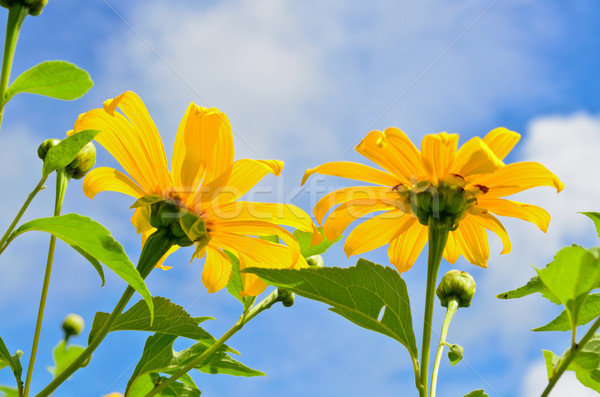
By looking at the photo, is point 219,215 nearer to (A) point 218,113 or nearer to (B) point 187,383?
(A) point 218,113

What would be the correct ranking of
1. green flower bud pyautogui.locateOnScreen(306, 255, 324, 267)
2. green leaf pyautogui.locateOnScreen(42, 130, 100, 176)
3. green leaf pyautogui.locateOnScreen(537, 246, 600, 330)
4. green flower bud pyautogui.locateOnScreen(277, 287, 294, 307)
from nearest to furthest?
green leaf pyautogui.locateOnScreen(537, 246, 600, 330) → green leaf pyautogui.locateOnScreen(42, 130, 100, 176) → green flower bud pyautogui.locateOnScreen(277, 287, 294, 307) → green flower bud pyautogui.locateOnScreen(306, 255, 324, 267)

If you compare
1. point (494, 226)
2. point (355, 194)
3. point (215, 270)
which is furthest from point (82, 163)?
point (494, 226)

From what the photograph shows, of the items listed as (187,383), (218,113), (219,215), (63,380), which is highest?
(218,113)

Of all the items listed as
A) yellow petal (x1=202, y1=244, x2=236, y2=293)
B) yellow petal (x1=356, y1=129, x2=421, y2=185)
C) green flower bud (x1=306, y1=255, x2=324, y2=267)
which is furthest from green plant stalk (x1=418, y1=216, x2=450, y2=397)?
yellow petal (x1=202, y1=244, x2=236, y2=293)

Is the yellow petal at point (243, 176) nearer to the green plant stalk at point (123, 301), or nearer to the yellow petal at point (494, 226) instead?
the green plant stalk at point (123, 301)

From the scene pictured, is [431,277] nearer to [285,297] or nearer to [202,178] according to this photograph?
[285,297]

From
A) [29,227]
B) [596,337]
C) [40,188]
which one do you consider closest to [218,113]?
[40,188]

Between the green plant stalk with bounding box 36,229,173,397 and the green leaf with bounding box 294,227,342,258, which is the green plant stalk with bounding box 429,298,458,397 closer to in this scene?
the green leaf with bounding box 294,227,342,258
